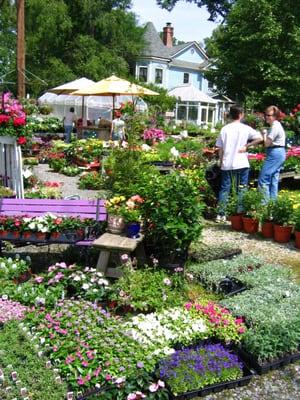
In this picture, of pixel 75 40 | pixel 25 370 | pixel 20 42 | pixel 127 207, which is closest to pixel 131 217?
pixel 127 207

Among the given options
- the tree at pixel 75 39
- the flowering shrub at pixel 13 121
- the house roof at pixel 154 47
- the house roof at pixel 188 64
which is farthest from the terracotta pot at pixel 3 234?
the house roof at pixel 188 64

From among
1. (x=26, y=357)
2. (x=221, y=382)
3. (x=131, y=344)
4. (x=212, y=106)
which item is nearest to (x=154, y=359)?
(x=131, y=344)

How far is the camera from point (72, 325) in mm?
3666

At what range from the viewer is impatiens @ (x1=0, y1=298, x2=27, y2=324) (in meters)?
3.87

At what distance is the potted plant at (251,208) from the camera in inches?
290

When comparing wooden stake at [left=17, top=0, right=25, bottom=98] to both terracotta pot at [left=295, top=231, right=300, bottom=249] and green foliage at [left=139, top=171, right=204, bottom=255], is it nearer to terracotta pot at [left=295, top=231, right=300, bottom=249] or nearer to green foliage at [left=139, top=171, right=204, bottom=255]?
terracotta pot at [left=295, top=231, right=300, bottom=249]

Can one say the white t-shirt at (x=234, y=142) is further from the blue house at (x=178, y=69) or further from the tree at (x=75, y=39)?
the blue house at (x=178, y=69)

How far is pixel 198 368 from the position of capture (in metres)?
3.38

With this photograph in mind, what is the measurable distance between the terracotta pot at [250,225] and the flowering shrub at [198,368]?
156 inches

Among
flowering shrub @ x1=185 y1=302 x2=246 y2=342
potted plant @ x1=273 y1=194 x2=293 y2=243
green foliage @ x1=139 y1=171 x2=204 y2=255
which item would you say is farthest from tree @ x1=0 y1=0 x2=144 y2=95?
flowering shrub @ x1=185 y1=302 x2=246 y2=342

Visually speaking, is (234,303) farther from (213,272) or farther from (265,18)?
(265,18)

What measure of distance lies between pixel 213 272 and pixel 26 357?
93.4 inches

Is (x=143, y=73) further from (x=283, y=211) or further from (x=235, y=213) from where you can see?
(x=283, y=211)

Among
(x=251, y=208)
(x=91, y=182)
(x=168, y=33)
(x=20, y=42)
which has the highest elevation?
(x=168, y=33)
